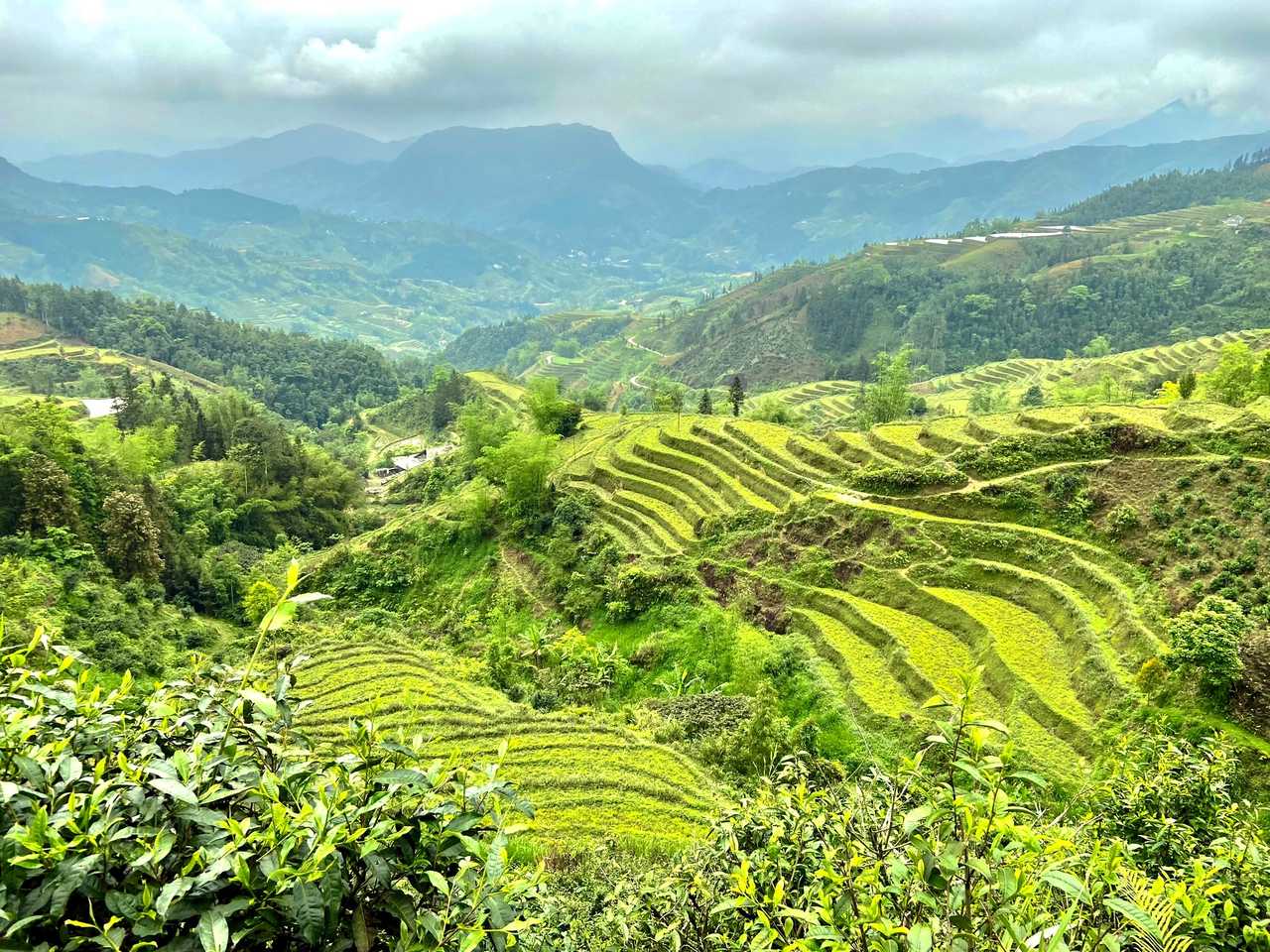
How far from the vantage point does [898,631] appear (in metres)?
21.3

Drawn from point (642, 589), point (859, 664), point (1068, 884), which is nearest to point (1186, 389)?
point (859, 664)

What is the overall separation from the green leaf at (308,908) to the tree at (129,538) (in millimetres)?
30955

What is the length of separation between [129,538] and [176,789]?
31.1m

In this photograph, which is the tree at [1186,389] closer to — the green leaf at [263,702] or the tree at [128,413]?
the green leaf at [263,702]

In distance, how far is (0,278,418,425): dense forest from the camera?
355 ft

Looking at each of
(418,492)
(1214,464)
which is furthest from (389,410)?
(1214,464)

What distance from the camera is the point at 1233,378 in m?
36.1

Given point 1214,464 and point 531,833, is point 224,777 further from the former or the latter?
point 1214,464

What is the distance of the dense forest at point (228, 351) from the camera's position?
10812 cm

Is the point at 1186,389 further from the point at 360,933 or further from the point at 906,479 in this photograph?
the point at 360,933

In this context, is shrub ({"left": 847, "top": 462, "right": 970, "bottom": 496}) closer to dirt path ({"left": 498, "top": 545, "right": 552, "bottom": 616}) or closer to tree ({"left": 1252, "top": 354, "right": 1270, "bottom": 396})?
dirt path ({"left": 498, "top": 545, "right": 552, "bottom": 616})

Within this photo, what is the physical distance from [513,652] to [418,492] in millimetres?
34975

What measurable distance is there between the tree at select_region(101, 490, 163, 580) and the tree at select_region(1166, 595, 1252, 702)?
33858 mm

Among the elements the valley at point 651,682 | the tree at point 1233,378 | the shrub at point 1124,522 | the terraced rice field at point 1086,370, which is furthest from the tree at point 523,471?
the terraced rice field at point 1086,370
